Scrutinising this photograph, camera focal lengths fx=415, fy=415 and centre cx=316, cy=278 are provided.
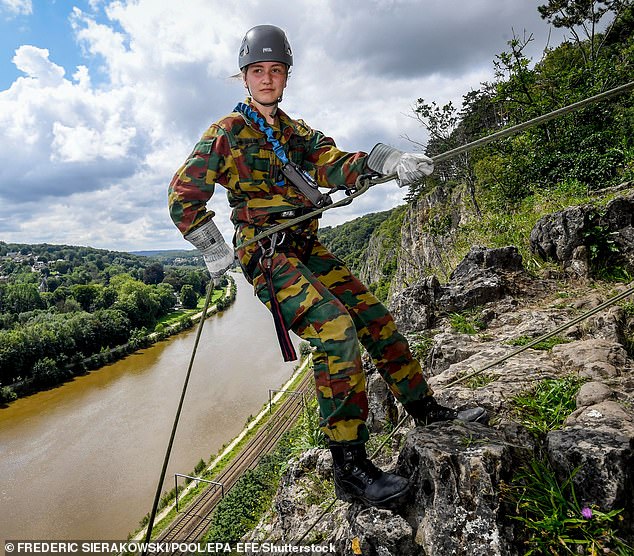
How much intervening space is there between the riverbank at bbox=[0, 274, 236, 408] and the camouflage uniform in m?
30.0

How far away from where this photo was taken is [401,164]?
2482 millimetres

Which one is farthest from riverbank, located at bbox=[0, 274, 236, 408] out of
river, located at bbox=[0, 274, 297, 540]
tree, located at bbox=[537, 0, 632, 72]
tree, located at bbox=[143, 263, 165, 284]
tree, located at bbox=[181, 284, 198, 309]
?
tree, located at bbox=[143, 263, 165, 284]

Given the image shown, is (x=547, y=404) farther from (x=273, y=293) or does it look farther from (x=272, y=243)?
(x=272, y=243)

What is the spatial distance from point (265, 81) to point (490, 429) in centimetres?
257

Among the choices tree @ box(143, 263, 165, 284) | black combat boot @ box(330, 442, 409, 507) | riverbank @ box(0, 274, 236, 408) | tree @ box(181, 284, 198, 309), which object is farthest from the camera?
tree @ box(143, 263, 165, 284)

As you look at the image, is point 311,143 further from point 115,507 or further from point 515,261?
point 115,507

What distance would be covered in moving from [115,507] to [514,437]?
2236cm

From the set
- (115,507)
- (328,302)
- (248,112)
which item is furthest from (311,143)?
(115,507)

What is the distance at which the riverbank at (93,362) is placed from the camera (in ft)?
116

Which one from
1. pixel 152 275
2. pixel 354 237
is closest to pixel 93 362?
pixel 152 275

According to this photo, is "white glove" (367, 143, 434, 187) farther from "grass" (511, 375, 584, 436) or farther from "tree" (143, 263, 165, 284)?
"tree" (143, 263, 165, 284)

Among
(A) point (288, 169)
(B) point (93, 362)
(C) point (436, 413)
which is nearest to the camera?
(C) point (436, 413)

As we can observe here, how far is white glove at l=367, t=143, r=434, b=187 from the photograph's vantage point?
8.00 feet

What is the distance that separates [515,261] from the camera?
5.19 metres
